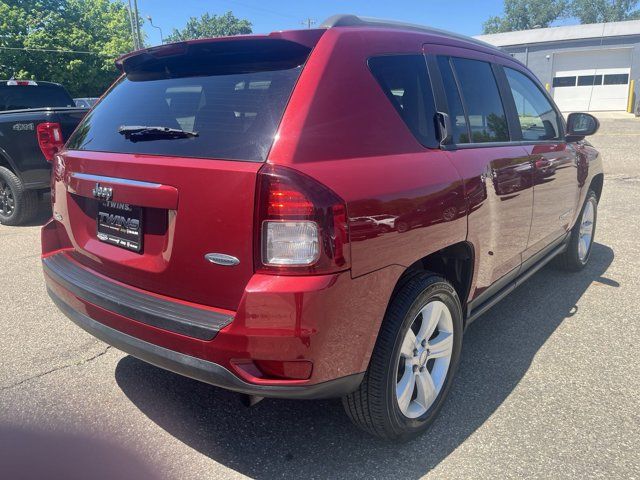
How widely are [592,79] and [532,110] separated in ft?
106

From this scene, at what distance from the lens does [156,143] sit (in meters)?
2.27

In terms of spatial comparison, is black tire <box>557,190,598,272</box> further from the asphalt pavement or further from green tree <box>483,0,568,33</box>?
green tree <box>483,0,568,33</box>

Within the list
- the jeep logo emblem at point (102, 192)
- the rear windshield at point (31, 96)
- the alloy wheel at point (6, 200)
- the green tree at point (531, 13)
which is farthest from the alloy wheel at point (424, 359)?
the green tree at point (531, 13)

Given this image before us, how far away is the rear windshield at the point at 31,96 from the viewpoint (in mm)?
8305

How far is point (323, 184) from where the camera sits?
192 centimetres

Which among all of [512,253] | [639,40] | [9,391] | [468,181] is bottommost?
[9,391]

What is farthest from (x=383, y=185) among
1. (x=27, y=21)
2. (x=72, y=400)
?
(x=27, y=21)

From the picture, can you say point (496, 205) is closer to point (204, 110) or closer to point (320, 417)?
point (320, 417)

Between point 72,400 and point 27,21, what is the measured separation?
1301 inches

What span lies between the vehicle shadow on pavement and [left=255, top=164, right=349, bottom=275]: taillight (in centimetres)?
A: 102

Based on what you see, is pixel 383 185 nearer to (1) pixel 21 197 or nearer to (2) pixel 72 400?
(2) pixel 72 400

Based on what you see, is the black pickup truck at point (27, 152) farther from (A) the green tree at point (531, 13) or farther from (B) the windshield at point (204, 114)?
(A) the green tree at point (531, 13)

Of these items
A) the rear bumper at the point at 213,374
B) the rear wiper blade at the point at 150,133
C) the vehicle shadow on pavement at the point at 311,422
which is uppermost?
the rear wiper blade at the point at 150,133

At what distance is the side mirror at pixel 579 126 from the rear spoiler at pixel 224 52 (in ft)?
9.47
